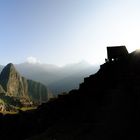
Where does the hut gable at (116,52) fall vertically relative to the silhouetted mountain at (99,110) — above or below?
above

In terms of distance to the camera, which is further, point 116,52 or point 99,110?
point 116,52

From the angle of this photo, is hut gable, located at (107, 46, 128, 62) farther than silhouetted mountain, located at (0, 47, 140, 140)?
Yes

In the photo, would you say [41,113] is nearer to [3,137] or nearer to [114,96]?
[3,137]

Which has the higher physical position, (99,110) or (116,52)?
(116,52)

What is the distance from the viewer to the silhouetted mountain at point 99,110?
50.3 m

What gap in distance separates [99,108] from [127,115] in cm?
1220

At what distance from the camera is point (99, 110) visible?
62531mm

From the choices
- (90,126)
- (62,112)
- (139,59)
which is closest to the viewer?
(90,126)

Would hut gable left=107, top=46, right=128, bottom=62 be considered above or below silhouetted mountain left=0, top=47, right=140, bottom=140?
above

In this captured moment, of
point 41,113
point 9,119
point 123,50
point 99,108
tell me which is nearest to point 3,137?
point 9,119

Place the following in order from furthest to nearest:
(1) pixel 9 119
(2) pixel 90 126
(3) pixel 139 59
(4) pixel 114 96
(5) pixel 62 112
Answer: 1. (1) pixel 9 119
2. (5) pixel 62 112
3. (3) pixel 139 59
4. (4) pixel 114 96
5. (2) pixel 90 126

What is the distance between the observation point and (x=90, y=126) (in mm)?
55781

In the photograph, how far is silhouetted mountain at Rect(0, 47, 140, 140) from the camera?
165 ft

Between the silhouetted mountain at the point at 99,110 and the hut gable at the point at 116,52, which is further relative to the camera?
the hut gable at the point at 116,52
